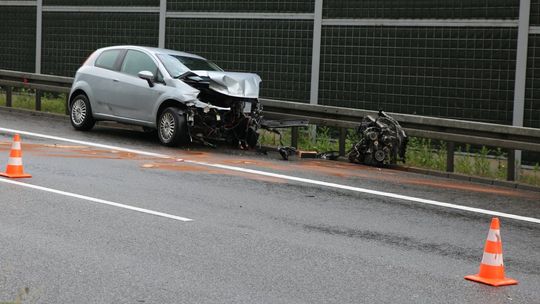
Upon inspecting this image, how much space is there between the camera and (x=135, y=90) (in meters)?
17.8

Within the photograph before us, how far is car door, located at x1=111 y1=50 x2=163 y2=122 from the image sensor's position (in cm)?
1753

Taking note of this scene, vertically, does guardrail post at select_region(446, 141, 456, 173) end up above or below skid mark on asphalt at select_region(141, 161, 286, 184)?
above

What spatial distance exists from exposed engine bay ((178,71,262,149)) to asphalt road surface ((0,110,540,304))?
1.11 m

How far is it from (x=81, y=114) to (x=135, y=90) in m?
1.78

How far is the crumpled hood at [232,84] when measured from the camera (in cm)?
1673

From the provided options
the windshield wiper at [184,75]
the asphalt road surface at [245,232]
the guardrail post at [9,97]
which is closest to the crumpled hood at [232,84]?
the windshield wiper at [184,75]

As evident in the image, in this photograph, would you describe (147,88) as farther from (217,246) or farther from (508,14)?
(217,246)

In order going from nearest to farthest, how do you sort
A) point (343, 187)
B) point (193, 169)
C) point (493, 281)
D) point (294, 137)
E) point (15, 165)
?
1. point (493, 281)
2. point (15, 165)
3. point (343, 187)
4. point (193, 169)
5. point (294, 137)

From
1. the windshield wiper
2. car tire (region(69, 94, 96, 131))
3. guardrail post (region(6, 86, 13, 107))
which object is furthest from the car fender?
guardrail post (region(6, 86, 13, 107))

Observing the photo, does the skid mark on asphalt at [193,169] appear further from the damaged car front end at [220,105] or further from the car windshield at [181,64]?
the car windshield at [181,64]

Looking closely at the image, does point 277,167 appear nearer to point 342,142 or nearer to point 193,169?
point 193,169

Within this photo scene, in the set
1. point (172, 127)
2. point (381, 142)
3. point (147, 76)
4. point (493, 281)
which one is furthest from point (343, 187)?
point (493, 281)

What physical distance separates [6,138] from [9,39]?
443 inches

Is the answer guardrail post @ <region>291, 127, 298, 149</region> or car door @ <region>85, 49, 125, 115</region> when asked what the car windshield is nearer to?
car door @ <region>85, 49, 125, 115</region>
